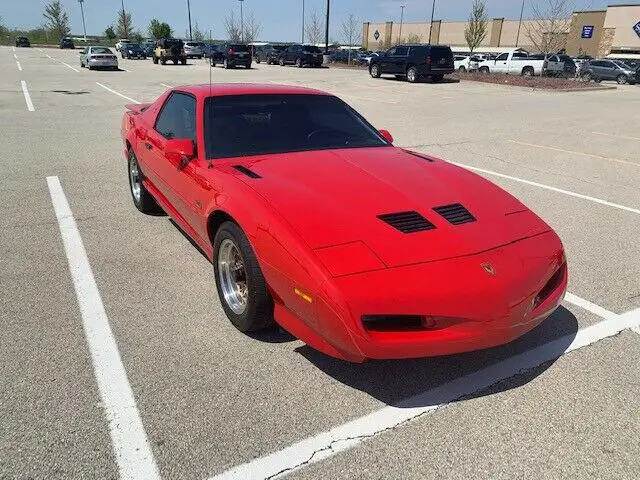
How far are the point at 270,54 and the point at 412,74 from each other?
19403 millimetres

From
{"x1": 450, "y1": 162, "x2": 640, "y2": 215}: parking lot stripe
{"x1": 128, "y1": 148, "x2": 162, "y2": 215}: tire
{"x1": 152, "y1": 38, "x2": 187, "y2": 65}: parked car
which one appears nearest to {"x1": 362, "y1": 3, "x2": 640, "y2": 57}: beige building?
{"x1": 152, "y1": 38, "x2": 187, "y2": 65}: parked car

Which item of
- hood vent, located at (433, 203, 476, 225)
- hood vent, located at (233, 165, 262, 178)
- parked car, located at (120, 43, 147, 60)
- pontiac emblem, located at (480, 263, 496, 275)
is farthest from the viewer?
parked car, located at (120, 43, 147, 60)

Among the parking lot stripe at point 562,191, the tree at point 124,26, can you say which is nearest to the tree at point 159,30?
the tree at point 124,26

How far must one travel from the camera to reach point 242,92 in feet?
12.7

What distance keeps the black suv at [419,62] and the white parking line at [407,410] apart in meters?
24.5

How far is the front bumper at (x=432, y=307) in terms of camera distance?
2.20 m

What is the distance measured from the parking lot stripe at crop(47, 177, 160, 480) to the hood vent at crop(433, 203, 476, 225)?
6.22 ft

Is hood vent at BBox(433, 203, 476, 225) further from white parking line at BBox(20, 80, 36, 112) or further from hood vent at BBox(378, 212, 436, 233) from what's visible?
white parking line at BBox(20, 80, 36, 112)

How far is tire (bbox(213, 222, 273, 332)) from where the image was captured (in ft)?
8.95

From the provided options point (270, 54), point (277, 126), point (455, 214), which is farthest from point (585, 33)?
point (455, 214)

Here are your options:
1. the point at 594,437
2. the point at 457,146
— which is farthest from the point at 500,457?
the point at 457,146

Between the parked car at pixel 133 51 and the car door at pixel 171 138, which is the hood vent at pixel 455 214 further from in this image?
the parked car at pixel 133 51

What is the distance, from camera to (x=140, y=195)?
512cm

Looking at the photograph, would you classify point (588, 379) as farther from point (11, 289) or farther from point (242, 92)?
point (11, 289)
